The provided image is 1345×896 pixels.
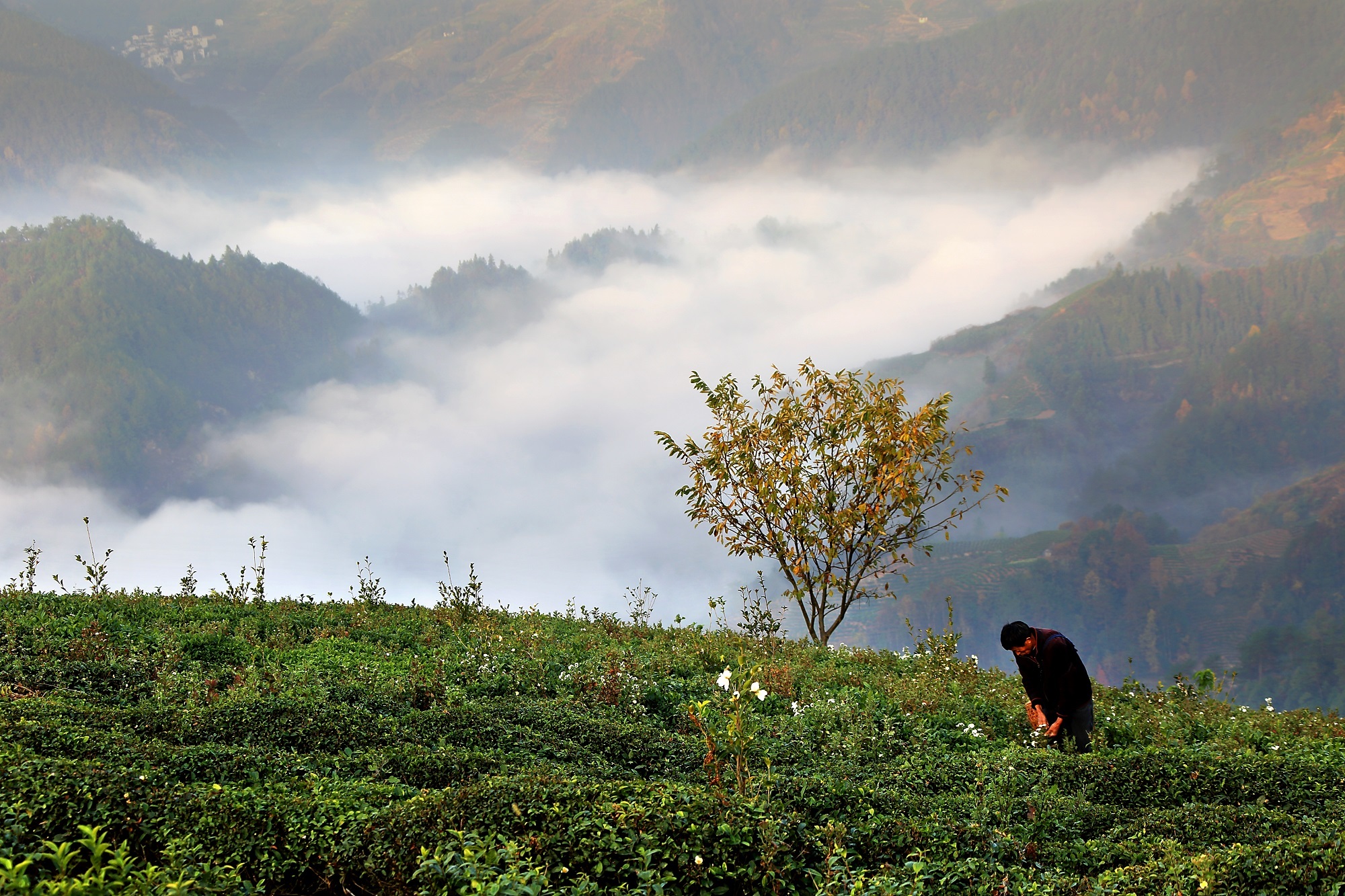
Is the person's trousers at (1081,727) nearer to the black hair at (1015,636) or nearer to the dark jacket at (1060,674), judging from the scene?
the dark jacket at (1060,674)

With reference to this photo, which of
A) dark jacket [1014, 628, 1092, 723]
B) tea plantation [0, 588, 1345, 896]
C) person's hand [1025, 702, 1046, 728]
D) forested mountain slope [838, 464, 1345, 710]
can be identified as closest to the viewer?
tea plantation [0, 588, 1345, 896]

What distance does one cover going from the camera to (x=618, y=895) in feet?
17.6

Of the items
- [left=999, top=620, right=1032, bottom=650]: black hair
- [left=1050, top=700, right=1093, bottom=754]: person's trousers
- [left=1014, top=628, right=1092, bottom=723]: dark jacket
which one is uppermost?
[left=999, top=620, right=1032, bottom=650]: black hair

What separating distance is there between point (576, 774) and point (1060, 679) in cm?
543

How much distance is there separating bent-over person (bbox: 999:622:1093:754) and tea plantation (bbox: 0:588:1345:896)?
0.58m

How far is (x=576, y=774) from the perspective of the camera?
7617 millimetres

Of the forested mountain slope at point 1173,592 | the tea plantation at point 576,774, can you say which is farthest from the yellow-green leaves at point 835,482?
the forested mountain slope at point 1173,592

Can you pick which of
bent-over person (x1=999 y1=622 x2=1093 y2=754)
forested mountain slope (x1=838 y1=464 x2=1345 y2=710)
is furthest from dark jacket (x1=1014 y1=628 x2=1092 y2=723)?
forested mountain slope (x1=838 y1=464 x2=1345 y2=710)

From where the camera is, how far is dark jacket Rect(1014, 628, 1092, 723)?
996 centimetres

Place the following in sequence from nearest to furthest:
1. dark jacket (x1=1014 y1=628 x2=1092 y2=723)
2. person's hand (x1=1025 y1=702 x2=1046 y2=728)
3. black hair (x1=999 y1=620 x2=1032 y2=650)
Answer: black hair (x1=999 y1=620 x2=1032 y2=650) < dark jacket (x1=1014 y1=628 x2=1092 y2=723) < person's hand (x1=1025 y1=702 x2=1046 y2=728)

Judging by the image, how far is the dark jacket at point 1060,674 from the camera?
996 cm

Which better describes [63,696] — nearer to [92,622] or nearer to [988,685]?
[92,622]

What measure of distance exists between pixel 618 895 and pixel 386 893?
1394mm

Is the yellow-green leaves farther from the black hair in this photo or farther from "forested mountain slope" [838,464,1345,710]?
"forested mountain slope" [838,464,1345,710]
